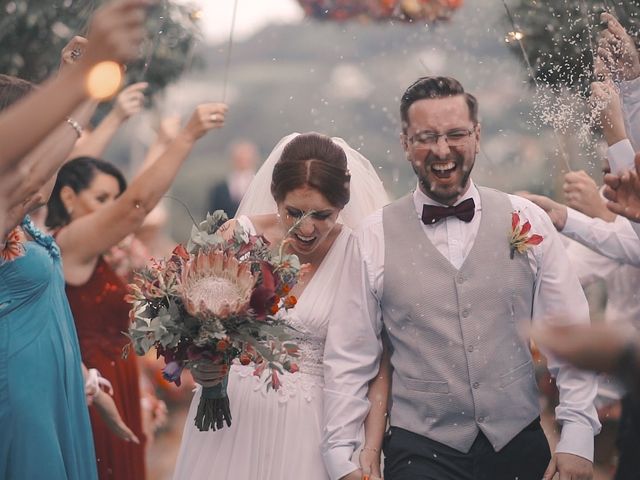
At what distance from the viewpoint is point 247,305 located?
3828mm

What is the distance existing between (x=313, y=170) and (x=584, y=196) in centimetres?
131

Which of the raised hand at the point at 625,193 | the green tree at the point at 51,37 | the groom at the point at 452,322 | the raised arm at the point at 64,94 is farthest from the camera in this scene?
the green tree at the point at 51,37

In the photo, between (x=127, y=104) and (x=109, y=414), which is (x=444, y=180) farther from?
(x=127, y=104)

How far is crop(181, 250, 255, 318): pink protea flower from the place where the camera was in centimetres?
378

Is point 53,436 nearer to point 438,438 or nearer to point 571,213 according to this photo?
point 438,438

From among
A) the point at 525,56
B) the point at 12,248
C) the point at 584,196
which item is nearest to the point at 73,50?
the point at 12,248

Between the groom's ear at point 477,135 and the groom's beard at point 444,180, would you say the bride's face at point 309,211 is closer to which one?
the groom's beard at point 444,180

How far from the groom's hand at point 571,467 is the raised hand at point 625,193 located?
1.11m

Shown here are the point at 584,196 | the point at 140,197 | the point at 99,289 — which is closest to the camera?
the point at 140,197

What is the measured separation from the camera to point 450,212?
13.0 ft

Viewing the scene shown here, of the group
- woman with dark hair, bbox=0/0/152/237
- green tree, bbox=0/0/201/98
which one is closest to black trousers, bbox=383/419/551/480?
woman with dark hair, bbox=0/0/152/237

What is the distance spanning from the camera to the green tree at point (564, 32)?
4.42 m

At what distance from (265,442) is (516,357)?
1.11 m

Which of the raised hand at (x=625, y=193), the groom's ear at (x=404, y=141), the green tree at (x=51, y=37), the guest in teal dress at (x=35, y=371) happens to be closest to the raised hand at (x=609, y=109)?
the groom's ear at (x=404, y=141)
